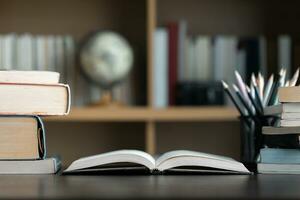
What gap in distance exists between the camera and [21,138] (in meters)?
1.05

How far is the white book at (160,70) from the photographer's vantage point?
7.88 feet

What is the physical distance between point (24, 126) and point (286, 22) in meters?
1.87

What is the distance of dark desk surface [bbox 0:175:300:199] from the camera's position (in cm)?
A: 74

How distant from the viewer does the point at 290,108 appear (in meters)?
1.03

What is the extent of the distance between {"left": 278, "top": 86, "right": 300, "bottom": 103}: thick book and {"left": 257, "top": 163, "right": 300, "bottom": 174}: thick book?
121 mm

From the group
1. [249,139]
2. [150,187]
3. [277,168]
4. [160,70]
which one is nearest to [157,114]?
[160,70]

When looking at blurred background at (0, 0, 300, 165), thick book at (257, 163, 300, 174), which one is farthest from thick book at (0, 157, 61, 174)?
blurred background at (0, 0, 300, 165)

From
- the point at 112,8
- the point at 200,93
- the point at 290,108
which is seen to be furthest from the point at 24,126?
the point at 112,8

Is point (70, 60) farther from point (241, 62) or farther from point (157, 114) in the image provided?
point (241, 62)

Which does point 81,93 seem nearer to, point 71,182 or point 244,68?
point 244,68

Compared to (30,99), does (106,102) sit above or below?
below

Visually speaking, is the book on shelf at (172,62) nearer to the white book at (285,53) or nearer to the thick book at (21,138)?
the white book at (285,53)

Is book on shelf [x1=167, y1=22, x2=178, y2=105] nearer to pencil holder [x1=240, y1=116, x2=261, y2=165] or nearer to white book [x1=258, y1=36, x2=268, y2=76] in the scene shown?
white book [x1=258, y1=36, x2=268, y2=76]

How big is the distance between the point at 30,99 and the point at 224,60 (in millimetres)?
1561
